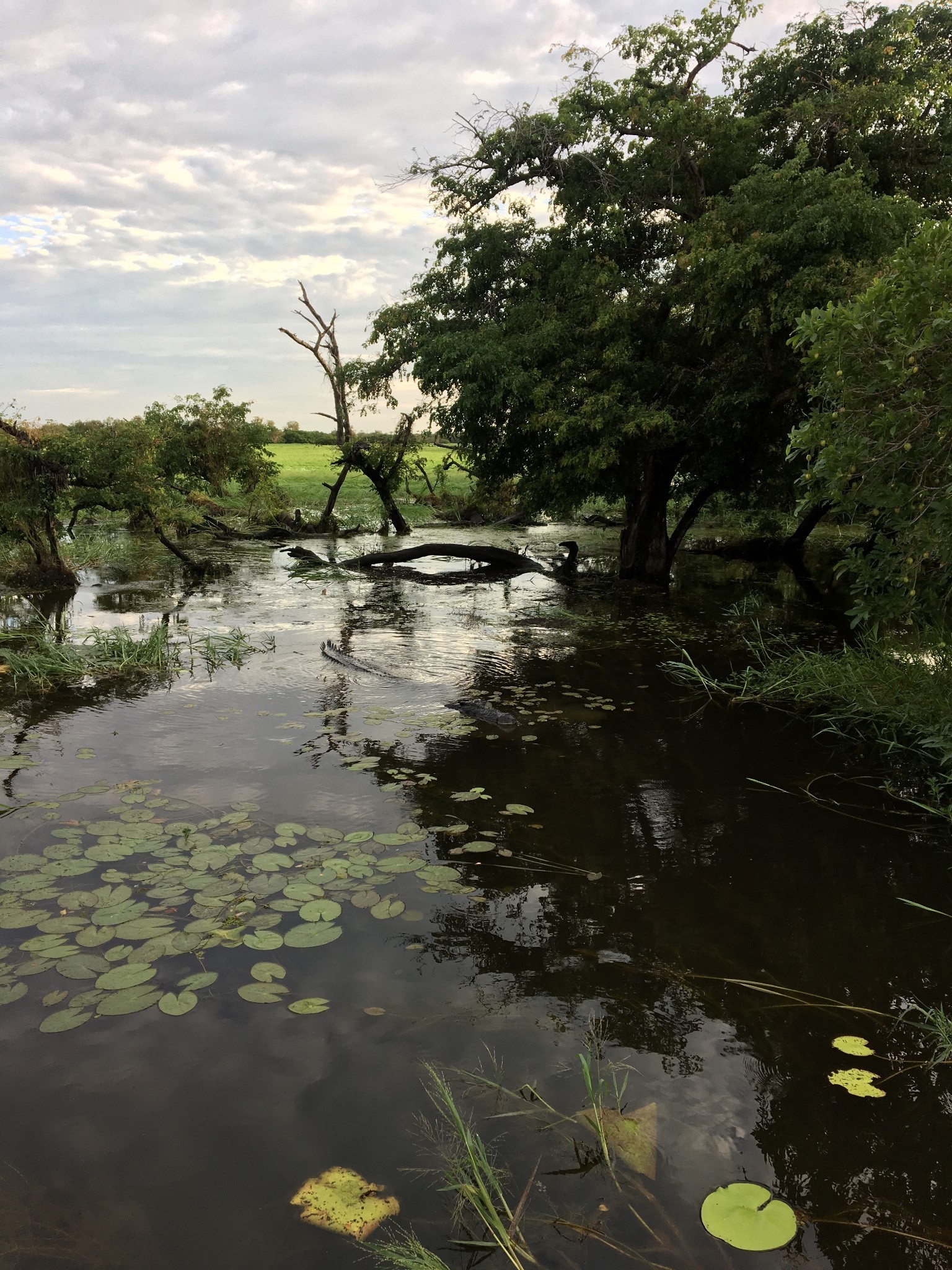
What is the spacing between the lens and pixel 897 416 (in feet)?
18.6

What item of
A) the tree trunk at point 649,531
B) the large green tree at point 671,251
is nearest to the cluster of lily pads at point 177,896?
the large green tree at point 671,251

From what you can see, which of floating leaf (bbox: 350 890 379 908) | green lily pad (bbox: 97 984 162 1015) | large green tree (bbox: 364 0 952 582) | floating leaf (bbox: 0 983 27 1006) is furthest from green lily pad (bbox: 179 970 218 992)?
large green tree (bbox: 364 0 952 582)

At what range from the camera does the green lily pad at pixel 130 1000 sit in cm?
338

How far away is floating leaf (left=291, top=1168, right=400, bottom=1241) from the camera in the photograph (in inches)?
96.7

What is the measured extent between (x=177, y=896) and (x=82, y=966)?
2.13 feet

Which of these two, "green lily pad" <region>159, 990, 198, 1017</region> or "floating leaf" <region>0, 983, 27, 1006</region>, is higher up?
"floating leaf" <region>0, 983, 27, 1006</region>

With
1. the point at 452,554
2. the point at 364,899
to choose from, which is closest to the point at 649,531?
the point at 452,554

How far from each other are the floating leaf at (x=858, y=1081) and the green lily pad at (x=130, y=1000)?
3.00 m

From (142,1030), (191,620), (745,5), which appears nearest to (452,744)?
(142,1030)

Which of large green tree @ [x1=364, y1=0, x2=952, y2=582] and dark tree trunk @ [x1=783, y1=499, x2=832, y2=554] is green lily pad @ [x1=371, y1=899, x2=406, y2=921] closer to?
large green tree @ [x1=364, y1=0, x2=952, y2=582]

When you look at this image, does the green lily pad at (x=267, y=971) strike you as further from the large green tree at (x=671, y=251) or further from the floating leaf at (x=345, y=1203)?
the large green tree at (x=671, y=251)

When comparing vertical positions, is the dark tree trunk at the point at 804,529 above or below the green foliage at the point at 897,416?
below

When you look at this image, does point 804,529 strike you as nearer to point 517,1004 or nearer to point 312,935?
point 517,1004

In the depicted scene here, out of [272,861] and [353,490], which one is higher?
[353,490]
